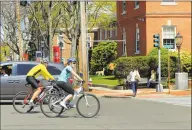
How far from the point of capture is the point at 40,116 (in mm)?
13359

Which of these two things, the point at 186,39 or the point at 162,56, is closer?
the point at 162,56

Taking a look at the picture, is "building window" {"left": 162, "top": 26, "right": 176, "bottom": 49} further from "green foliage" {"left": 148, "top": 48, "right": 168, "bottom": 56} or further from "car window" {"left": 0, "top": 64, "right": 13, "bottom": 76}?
"car window" {"left": 0, "top": 64, "right": 13, "bottom": 76}

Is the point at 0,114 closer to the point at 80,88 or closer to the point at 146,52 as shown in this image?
the point at 80,88

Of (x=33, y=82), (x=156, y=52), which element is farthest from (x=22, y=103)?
(x=156, y=52)

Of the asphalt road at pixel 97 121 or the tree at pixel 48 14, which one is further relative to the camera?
the tree at pixel 48 14

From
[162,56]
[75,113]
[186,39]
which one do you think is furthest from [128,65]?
[75,113]

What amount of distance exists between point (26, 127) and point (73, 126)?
3.61 ft

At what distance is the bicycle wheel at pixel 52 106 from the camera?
13.3 m

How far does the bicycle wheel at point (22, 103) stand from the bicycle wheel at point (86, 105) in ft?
6.28

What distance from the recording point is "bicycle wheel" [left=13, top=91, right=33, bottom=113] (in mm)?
14359

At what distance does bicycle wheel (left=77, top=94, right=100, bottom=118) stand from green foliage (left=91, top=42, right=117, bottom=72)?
3984cm

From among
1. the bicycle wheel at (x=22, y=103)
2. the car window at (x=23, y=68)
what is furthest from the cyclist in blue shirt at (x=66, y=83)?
the car window at (x=23, y=68)

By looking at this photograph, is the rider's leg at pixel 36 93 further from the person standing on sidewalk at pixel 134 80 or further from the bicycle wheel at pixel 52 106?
the person standing on sidewalk at pixel 134 80

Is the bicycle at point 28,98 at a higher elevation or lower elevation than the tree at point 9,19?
lower
